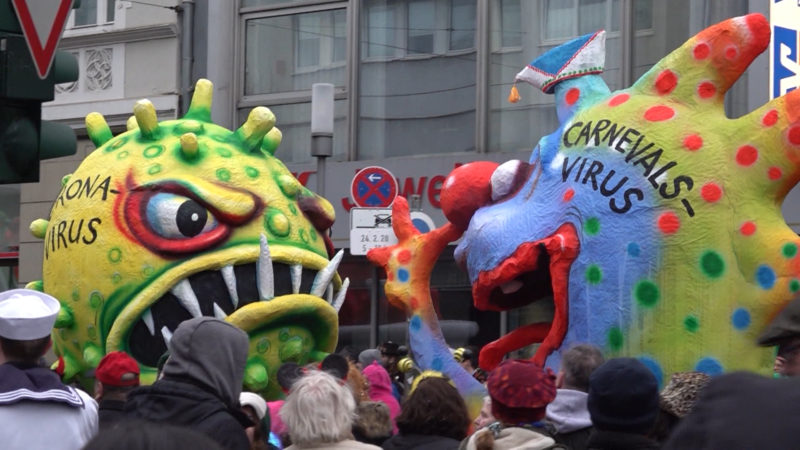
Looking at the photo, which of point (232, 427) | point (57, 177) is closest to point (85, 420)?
point (232, 427)

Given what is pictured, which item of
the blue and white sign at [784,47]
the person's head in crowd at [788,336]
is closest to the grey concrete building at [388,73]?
the blue and white sign at [784,47]

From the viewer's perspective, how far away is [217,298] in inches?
300

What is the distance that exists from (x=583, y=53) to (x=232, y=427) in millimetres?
3798

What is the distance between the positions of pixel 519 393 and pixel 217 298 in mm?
3451

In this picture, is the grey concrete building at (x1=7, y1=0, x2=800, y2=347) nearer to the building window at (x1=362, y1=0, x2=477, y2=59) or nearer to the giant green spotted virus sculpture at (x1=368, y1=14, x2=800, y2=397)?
the building window at (x1=362, y1=0, x2=477, y2=59)

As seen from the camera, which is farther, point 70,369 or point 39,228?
point 39,228

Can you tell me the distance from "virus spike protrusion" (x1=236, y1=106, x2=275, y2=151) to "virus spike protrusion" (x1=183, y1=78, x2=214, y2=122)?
1.50 ft

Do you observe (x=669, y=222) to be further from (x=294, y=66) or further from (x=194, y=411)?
(x=294, y=66)

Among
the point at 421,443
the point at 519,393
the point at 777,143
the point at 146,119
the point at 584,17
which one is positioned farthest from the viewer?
the point at 584,17

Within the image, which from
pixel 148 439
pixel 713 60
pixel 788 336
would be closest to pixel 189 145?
pixel 713 60

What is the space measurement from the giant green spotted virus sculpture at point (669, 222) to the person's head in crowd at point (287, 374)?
1.04 metres

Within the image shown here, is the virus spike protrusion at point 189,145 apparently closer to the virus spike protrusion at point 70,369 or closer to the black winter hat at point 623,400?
the virus spike protrusion at point 70,369

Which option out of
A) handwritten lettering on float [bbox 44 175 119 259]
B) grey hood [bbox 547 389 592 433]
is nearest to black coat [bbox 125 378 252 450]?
grey hood [bbox 547 389 592 433]

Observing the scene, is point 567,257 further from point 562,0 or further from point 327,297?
point 562,0
